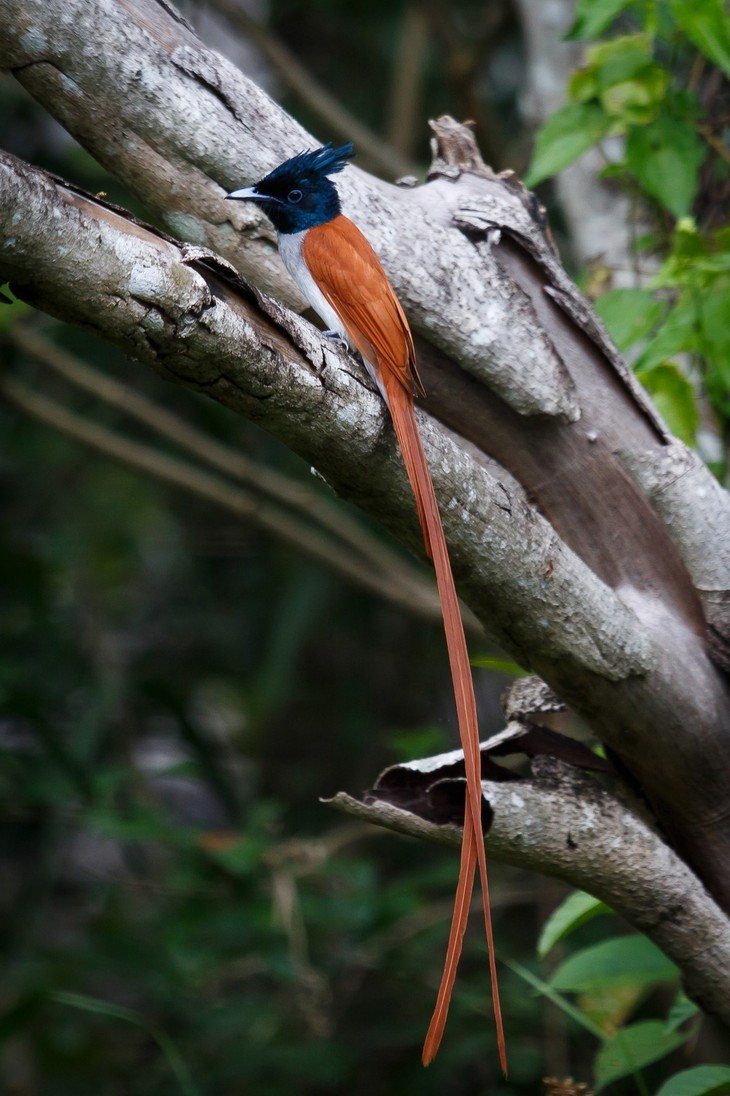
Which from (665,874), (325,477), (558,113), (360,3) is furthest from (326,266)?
(360,3)

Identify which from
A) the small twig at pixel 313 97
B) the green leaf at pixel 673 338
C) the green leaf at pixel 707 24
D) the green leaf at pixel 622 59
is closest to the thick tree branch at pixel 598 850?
the green leaf at pixel 673 338

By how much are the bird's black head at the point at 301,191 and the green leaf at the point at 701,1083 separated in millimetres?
1519

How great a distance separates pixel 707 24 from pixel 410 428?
1058 mm

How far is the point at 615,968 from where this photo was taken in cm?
195

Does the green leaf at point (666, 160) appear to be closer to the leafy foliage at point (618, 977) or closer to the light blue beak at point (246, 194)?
the light blue beak at point (246, 194)

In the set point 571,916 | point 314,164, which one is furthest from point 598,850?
point 314,164

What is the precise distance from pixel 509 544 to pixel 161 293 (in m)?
0.63

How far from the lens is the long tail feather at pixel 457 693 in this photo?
1.36m

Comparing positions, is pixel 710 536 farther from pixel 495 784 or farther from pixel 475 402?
pixel 495 784

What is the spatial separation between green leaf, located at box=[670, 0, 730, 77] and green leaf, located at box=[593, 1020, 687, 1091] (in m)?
1.73

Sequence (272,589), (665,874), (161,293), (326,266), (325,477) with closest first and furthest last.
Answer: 1. (161,293)
2. (325,477)
3. (665,874)
4. (326,266)
5. (272,589)

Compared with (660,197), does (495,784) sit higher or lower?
lower

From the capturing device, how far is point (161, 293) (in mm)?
1171

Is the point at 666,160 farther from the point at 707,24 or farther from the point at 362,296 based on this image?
the point at 362,296
